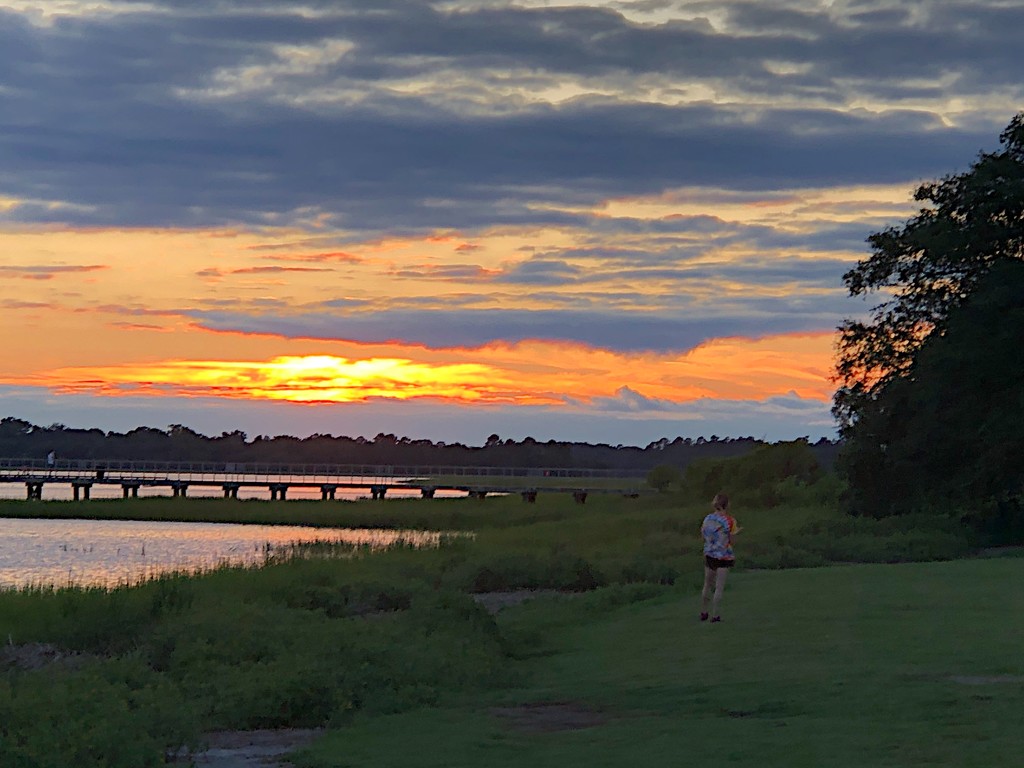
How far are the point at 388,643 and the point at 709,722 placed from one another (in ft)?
24.7

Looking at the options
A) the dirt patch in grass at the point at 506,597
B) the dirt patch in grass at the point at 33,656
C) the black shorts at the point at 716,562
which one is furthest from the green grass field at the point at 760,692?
the dirt patch in grass at the point at 33,656

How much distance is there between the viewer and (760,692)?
1606 centimetres

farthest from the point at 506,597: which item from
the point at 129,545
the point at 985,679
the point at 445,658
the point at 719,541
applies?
the point at 129,545

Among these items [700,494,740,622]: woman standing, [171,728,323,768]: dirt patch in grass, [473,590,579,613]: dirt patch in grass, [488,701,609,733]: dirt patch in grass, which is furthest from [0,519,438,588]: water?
[488,701,609,733]: dirt patch in grass

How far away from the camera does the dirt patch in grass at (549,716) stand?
1510cm

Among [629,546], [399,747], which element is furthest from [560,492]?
[399,747]

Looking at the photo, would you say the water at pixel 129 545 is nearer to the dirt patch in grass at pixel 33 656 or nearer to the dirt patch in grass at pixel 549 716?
the dirt patch in grass at pixel 33 656

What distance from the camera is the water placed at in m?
48.2

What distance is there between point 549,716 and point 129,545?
2119 inches

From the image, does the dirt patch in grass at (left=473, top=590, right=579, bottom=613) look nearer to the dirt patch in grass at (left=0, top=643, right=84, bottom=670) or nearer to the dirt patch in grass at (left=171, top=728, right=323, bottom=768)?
the dirt patch in grass at (left=0, top=643, right=84, bottom=670)

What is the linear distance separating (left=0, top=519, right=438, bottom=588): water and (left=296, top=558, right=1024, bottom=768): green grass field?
18736 mm

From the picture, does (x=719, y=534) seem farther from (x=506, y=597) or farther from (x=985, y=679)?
(x=506, y=597)

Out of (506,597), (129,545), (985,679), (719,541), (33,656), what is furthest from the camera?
(129,545)

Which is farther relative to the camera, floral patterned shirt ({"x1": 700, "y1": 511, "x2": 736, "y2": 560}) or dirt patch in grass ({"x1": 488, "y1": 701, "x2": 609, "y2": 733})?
floral patterned shirt ({"x1": 700, "y1": 511, "x2": 736, "y2": 560})
